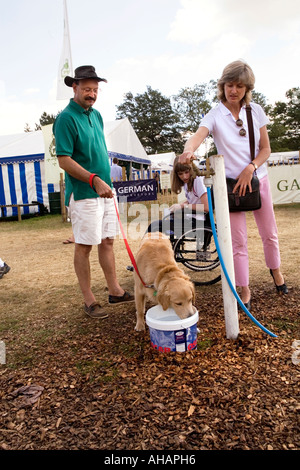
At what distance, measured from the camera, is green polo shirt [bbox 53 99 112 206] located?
302 centimetres

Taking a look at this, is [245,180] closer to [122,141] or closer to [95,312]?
[95,312]

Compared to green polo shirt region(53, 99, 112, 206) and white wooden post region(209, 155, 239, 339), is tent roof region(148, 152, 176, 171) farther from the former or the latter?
white wooden post region(209, 155, 239, 339)

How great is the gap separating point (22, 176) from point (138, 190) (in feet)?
22.6

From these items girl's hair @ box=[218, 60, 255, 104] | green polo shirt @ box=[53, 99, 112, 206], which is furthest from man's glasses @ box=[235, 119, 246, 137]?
green polo shirt @ box=[53, 99, 112, 206]

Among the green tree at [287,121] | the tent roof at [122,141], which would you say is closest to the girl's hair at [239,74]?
the tent roof at [122,141]

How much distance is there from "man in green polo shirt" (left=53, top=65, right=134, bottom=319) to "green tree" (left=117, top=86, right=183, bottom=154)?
196 feet

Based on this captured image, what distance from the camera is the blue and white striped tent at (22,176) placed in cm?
1508

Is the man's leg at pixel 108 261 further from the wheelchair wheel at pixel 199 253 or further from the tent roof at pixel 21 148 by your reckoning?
the tent roof at pixel 21 148

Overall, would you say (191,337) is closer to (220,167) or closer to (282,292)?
(220,167)

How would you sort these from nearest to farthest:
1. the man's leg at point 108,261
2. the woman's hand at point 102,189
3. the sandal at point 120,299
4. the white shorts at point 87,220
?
the woman's hand at point 102,189 → the white shorts at point 87,220 → the man's leg at point 108,261 → the sandal at point 120,299

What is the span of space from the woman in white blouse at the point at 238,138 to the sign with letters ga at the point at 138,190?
27.7ft

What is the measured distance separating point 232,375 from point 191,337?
0.40 m
